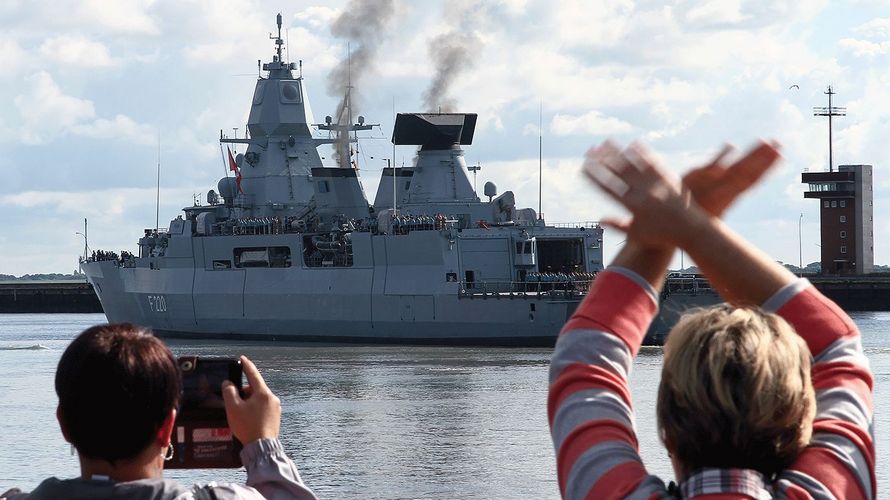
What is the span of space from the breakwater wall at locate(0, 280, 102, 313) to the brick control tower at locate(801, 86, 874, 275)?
134 feet

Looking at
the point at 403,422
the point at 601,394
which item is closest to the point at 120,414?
the point at 601,394

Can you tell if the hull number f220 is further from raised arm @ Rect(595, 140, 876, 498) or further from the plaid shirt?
the plaid shirt

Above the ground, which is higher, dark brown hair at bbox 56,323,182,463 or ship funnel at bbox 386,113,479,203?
ship funnel at bbox 386,113,479,203

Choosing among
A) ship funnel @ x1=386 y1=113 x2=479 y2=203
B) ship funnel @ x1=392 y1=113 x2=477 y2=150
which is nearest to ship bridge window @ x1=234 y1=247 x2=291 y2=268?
ship funnel @ x1=386 y1=113 x2=479 y2=203

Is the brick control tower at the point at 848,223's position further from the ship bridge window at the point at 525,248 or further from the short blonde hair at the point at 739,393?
the short blonde hair at the point at 739,393

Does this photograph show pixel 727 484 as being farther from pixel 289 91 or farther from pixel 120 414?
pixel 289 91

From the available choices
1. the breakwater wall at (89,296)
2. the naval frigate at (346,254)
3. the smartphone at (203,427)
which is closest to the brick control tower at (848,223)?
the breakwater wall at (89,296)

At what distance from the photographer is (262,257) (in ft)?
137

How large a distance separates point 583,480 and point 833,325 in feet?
1.52

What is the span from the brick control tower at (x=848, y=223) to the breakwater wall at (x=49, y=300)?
40933 millimetres

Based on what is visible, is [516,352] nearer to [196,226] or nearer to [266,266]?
[266,266]

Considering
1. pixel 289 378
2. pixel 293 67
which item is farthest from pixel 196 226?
pixel 289 378

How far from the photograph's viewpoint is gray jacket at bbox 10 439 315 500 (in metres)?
2.39

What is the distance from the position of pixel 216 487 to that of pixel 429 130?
39.5 meters
